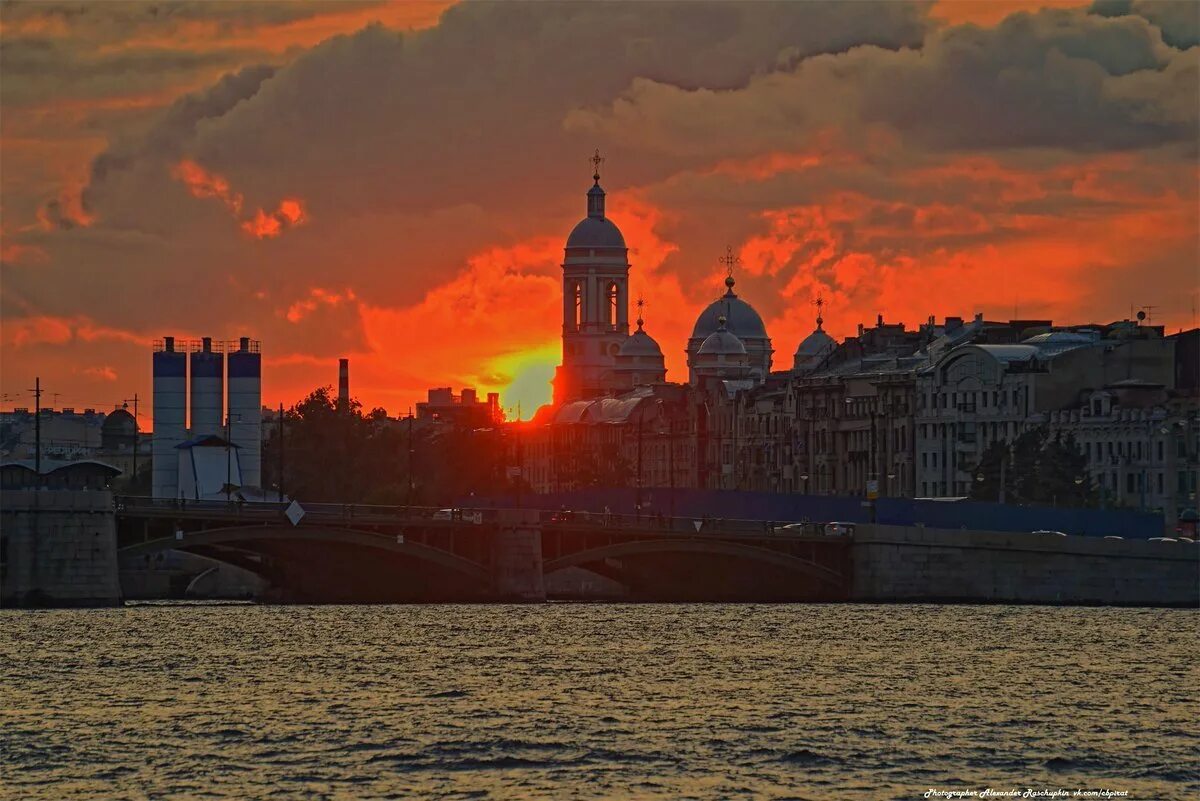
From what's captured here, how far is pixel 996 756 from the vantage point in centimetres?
7131

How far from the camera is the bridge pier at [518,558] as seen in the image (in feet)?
405

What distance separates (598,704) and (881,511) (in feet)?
175

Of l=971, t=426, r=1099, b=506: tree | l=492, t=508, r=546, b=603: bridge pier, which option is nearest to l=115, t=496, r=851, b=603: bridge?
l=492, t=508, r=546, b=603: bridge pier

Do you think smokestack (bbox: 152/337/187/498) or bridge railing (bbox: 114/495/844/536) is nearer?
bridge railing (bbox: 114/495/844/536)

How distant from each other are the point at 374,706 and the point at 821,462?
11743 centimetres

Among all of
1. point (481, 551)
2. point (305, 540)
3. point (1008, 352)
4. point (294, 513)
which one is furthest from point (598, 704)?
point (1008, 352)

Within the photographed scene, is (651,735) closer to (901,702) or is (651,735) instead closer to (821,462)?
(901,702)

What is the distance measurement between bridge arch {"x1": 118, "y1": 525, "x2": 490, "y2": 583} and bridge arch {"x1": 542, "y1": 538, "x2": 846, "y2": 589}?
389 centimetres

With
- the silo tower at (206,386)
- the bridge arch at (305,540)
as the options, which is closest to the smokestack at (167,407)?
the silo tower at (206,386)

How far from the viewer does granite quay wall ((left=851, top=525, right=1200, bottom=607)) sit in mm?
122688

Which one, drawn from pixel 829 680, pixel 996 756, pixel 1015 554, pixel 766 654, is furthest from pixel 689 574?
pixel 996 756

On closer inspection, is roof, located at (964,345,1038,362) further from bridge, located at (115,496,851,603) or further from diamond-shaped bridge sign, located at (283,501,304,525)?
diamond-shaped bridge sign, located at (283,501,304,525)

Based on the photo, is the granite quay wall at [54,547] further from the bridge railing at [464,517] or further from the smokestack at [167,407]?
the smokestack at [167,407]

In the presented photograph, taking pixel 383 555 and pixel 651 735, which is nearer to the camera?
pixel 651 735
